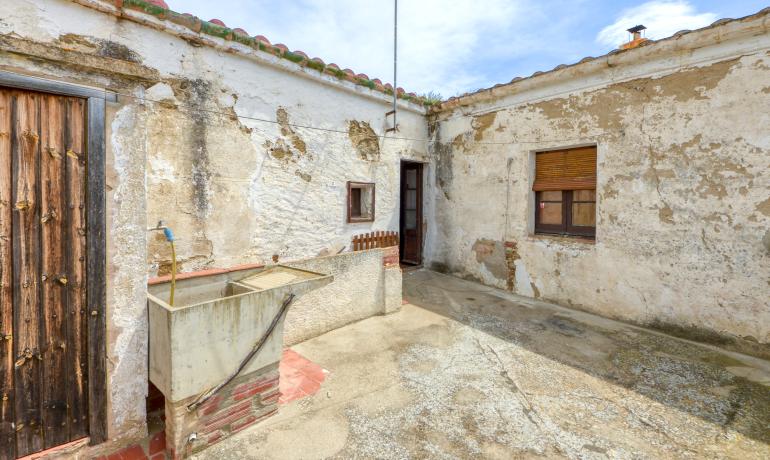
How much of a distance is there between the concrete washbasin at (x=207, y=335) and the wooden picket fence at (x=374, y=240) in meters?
2.44

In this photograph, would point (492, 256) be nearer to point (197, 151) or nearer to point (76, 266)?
point (197, 151)

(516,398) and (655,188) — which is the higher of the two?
(655,188)

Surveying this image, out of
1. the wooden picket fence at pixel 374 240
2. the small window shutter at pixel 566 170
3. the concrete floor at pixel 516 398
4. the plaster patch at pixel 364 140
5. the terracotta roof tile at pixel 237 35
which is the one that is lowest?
the concrete floor at pixel 516 398

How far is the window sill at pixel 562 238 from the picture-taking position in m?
5.23

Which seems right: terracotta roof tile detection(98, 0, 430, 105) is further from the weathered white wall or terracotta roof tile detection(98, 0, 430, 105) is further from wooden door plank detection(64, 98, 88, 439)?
the weathered white wall

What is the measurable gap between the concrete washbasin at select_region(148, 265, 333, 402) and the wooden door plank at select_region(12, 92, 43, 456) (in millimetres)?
576

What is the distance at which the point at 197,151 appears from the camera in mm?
3895

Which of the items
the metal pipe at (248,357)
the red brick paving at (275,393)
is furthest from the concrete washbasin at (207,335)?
the red brick paving at (275,393)

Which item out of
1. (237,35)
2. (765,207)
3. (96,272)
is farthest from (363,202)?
(765,207)

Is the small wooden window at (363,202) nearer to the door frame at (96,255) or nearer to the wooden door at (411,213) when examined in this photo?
the wooden door at (411,213)

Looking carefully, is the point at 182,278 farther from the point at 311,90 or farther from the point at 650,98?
the point at 650,98

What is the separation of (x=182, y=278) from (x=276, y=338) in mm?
1009

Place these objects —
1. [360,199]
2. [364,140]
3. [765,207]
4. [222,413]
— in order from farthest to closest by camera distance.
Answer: [360,199], [364,140], [765,207], [222,413]

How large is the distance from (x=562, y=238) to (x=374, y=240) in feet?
9.64
